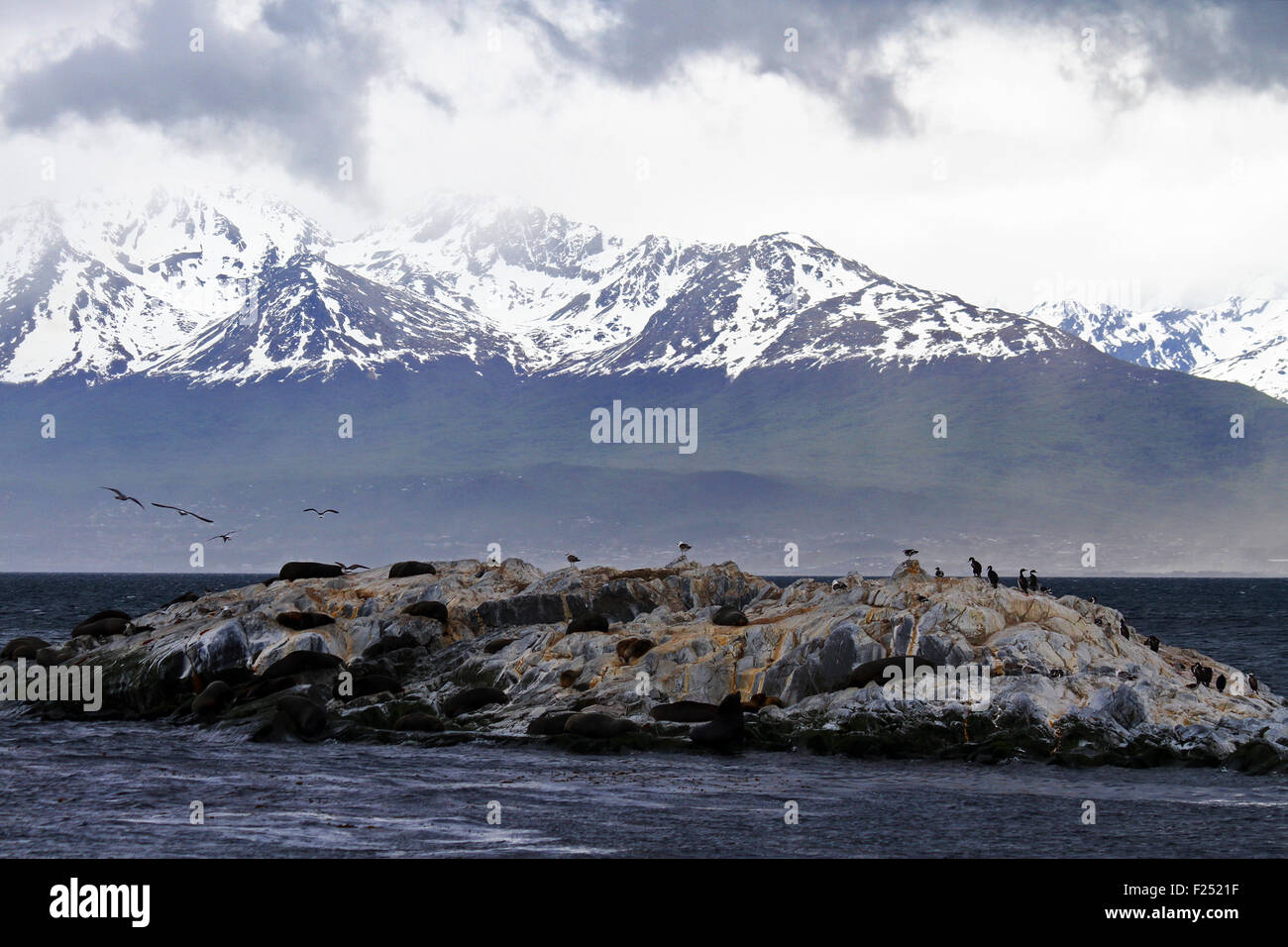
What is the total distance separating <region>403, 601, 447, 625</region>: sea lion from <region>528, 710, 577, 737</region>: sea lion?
1706 cm

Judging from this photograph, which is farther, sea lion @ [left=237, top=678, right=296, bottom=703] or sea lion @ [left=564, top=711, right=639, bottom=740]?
sea lion @ [left=237, top=678, right=296, bottom=703]

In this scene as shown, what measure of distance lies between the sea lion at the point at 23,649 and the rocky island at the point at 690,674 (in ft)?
0.67

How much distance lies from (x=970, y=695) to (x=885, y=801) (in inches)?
470

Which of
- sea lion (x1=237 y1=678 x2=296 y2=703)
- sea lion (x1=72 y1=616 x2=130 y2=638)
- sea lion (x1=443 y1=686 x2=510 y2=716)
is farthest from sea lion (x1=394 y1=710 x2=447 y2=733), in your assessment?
sea lion (x1=72 y1=616 x2=130 y2=638)

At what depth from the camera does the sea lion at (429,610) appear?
227ft

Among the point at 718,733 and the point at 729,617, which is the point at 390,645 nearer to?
the point at 729,617

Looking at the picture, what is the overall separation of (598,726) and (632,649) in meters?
8.06

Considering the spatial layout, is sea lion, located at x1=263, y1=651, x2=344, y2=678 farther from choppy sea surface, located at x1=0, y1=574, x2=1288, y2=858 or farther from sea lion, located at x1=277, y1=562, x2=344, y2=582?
sea lion, located at x1=277, y1=562, x2=344, y2=582

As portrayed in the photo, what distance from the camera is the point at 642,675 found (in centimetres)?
5678

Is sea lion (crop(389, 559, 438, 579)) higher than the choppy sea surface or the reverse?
higher

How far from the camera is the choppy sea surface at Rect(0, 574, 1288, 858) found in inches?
1366
